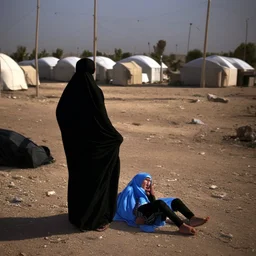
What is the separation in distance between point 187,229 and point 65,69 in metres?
24.8

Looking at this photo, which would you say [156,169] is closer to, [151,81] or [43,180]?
[43,180]

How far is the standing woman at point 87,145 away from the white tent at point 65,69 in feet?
78.3

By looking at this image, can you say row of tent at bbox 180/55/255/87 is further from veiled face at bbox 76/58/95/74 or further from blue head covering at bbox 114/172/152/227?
veiled face at bbox 76/58/95/74

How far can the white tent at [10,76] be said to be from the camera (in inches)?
687

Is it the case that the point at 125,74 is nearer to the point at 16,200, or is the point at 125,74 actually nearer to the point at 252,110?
the point at 252,110

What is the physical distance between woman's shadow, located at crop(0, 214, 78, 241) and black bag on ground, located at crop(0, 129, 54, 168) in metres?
1.62

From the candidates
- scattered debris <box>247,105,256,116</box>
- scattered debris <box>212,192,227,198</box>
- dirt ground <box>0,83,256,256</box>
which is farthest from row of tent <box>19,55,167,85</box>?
scattered debris <box>212,192,227,198</box>

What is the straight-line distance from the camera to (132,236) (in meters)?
3.22

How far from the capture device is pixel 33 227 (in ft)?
11.0

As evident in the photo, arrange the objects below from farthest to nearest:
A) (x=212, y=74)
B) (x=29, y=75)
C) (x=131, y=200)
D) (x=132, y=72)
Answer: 1. (x=132, y=72)
2. (x=212, y=74)
3. (x=29, y=75)
4. (x=131, y=200)

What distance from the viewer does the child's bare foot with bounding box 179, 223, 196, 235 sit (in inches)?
126

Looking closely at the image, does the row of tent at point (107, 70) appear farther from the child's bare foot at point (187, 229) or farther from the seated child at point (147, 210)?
the child's bare foot at point (187, 229)

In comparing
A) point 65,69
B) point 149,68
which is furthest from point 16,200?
point 149,68

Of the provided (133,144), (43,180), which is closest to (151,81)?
(133,144)
